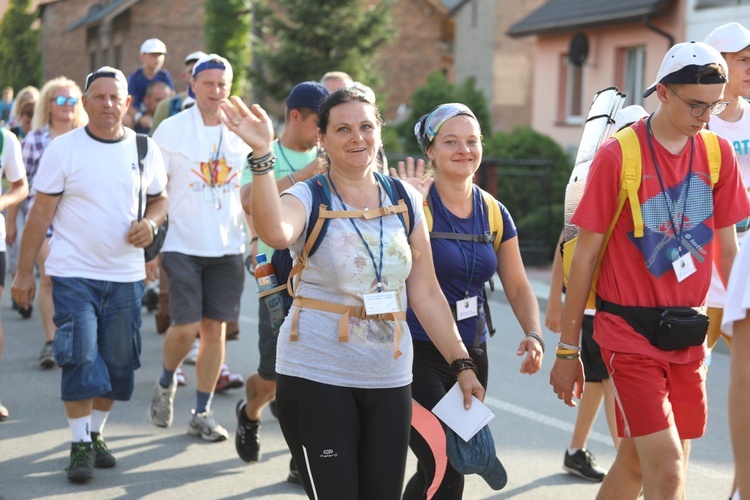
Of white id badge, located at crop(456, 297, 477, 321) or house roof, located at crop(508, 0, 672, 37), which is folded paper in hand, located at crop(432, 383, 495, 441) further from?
house roof, located at crop(508, 0, 672, 37)

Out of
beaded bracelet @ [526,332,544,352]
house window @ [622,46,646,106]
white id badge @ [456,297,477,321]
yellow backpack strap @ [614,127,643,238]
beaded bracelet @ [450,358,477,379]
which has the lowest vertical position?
beaded bracelet @ [450,358,477,379]

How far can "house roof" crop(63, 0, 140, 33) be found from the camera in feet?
140

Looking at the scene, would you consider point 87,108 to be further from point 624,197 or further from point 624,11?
point 624,11

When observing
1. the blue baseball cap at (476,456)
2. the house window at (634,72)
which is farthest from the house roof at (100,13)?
the blue baseball cap at (476,456)

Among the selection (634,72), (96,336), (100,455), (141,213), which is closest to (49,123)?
(141,213)

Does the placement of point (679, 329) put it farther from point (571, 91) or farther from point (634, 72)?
point (571, 91)

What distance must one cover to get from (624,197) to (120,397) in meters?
3.18

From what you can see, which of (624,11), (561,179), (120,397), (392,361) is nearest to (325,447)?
(392,361)

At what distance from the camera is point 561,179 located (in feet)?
59.5

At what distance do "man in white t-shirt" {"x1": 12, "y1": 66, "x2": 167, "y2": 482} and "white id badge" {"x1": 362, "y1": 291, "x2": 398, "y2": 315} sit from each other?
8.00 ft

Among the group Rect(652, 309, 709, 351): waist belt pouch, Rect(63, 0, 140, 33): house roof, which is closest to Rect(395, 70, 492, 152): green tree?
Rect(63, 0, 140, 33): house roof

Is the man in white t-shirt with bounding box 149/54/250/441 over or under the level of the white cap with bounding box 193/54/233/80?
under

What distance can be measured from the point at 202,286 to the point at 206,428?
0.87 meters

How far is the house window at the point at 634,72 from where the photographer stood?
2206cm
